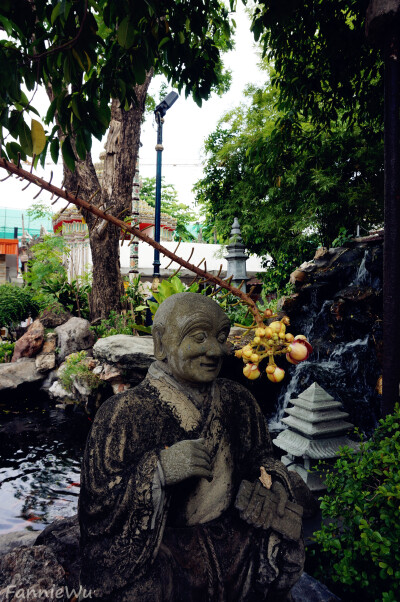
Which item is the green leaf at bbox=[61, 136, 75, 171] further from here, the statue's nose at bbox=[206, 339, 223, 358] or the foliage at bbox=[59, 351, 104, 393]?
the foliage at bbox=[59, 351, 104, 393]

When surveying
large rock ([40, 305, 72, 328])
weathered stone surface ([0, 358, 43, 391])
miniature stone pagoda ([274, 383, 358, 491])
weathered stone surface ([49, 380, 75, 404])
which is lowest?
weathered stone surface ([49, 380, 75, 404])

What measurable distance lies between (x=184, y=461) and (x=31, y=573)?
1.31 meters

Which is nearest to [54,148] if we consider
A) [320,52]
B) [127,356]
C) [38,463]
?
[320,52]

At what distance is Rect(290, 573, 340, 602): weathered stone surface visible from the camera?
2.44 metres

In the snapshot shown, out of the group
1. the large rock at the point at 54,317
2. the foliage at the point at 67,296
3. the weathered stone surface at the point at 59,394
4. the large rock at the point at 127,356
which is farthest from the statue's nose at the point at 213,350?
the large rock at the point at 54,317

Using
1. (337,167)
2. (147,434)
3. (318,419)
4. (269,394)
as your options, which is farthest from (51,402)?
(337,167)

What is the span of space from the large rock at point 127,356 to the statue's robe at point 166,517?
5.76 meters

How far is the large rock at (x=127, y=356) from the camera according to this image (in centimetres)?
791

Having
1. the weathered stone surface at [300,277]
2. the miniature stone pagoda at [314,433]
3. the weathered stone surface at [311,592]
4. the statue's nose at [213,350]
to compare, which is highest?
the weathered stone surface at [300,277]

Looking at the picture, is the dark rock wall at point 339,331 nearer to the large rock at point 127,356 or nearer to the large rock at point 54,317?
the large rock at point 127,356

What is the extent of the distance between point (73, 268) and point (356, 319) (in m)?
10.3

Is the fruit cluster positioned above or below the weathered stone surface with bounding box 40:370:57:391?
above

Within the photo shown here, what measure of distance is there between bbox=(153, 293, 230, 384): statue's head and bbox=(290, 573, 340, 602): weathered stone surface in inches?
57.7

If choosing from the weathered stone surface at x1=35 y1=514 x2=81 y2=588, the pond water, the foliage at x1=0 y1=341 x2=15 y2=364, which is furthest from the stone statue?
the foliage at x1=0 y1=341 x2=15 y2=364
